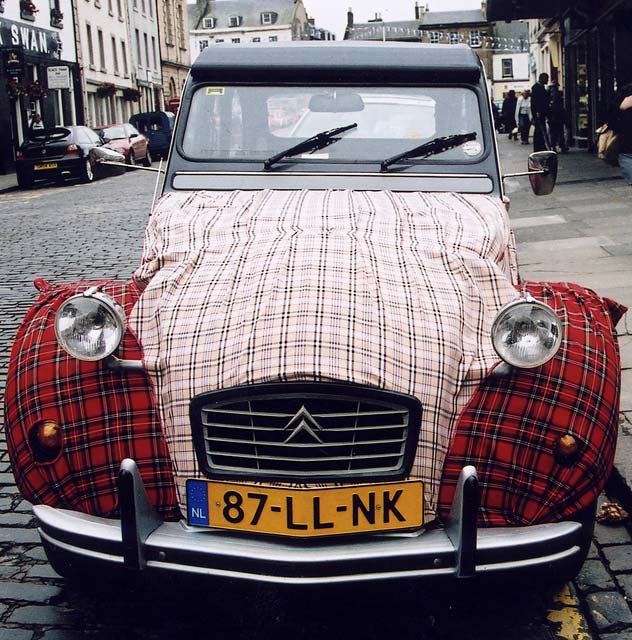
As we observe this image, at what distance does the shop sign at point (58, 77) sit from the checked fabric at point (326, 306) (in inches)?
1174

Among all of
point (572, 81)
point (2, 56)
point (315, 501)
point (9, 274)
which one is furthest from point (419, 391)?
point (2, 56)

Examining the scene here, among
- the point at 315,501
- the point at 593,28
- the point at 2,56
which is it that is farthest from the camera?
the point at 2,56

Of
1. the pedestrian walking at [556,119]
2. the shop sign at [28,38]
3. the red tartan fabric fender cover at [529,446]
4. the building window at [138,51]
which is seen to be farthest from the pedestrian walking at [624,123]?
the building window at [138,51]

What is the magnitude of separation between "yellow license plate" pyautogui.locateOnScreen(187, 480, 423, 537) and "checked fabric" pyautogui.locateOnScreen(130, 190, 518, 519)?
0.08m

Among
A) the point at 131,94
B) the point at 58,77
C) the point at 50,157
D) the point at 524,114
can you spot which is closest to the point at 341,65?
the point at 50,157

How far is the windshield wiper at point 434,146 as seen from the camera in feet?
14.3

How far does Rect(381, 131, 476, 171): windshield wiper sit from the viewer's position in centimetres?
436

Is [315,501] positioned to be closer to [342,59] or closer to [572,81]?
[342,59]

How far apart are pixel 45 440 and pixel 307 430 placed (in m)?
0.86

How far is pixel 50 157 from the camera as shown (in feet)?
79.3

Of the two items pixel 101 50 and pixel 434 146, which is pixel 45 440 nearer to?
pixel 434 146

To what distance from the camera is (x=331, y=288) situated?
2969 millimetres

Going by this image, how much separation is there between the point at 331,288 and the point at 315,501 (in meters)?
0.67

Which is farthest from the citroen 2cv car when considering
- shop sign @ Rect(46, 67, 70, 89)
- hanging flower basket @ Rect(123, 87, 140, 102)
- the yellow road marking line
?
hanging flower basket @ Rect(123, 87, 140, 102)
